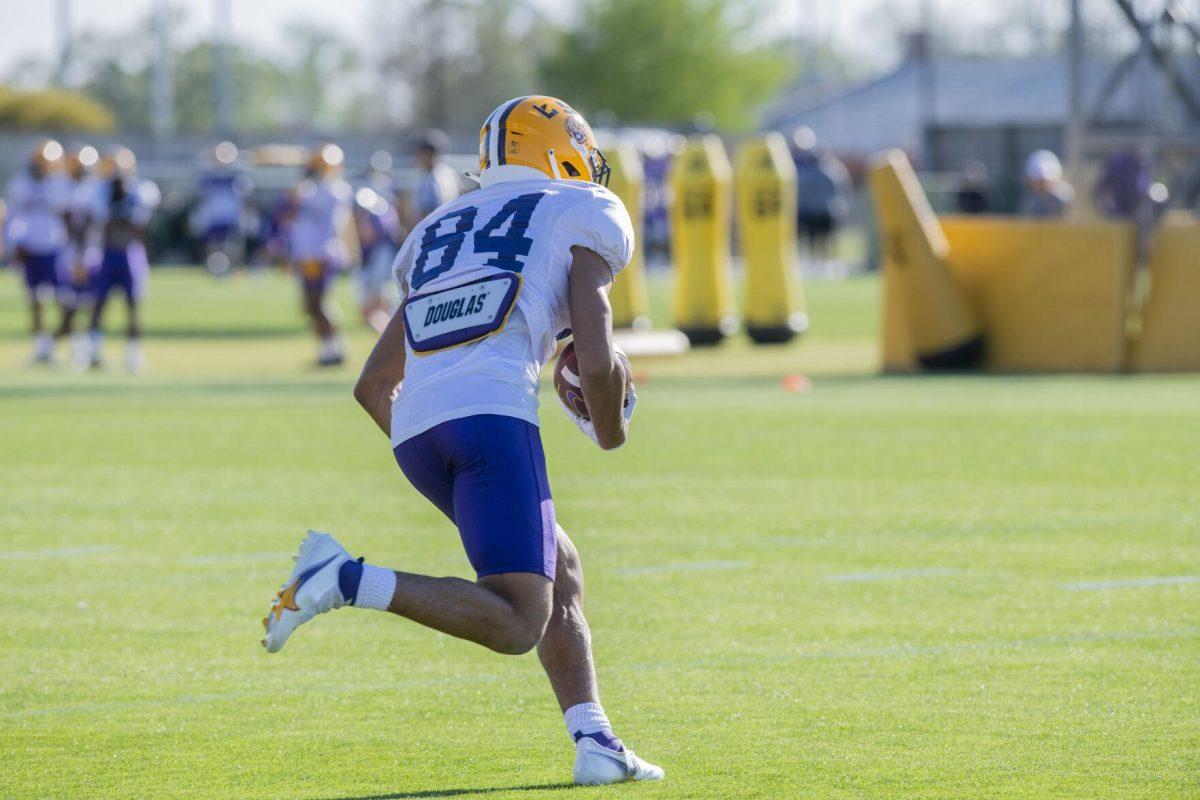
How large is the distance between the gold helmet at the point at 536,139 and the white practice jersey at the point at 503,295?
137mm

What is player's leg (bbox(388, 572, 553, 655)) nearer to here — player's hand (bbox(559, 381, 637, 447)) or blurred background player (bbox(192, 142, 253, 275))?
player's hand (bbox(559, 381, 637, 447))

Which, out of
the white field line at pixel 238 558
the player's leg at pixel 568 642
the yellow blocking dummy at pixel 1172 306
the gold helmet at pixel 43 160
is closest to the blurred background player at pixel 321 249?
the gold helmet at pixel 43 160

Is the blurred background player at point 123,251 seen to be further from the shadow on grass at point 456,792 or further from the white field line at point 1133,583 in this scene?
the shadow on grass at point 456,792

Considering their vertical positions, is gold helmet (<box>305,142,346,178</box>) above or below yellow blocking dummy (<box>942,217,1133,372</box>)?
above

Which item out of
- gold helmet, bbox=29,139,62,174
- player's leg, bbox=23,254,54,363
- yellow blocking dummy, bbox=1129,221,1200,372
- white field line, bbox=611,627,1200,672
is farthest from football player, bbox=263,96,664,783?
gold helmet, bbox=29,139,62,174

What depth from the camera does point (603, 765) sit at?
5062 mm

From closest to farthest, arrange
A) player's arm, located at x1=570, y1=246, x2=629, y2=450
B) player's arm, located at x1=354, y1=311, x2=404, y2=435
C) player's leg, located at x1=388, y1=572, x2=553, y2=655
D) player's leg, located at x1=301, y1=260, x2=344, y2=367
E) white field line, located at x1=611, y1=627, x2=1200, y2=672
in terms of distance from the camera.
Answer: player's leg, located at x1=388, y1=572, x2=553, y2=655
player's arm, located at x1=570, y1=246, x2=629, y2=450
player's arm, located at x1=354, y1=311, x2=404, y2=435
white field line, located at x1=611, y1=627, x2=1200, y2=672
player's leg, located at x1=301, y1=260, x2=344, y2=367

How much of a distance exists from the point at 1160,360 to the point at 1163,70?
5279mm

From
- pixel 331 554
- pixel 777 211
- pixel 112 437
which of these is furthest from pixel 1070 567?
pixel 777 211

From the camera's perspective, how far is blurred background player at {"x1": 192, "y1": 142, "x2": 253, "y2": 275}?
40156 mm

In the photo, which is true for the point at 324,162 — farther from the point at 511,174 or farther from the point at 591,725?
the point at 591,725

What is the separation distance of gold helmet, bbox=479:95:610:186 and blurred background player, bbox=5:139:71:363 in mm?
16163

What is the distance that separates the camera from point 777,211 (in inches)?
882

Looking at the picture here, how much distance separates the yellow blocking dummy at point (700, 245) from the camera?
22297mm
